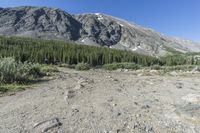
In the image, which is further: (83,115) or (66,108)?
(66,108)

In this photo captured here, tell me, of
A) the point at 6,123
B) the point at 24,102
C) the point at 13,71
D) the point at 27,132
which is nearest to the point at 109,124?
the point at 27,132

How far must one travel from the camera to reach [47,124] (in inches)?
284

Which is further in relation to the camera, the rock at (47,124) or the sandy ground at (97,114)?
the sandy ground at (97,114)

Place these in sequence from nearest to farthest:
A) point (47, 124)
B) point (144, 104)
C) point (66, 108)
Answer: point (47, 124)
point (66, 108)
point (144, 104)

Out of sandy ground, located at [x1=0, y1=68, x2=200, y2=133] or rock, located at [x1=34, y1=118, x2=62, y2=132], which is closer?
rock, located at [x1=34, y1=118, x2=62, y2=132]

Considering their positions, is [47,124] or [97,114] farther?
[97,114]

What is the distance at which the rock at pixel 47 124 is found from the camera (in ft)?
22.7

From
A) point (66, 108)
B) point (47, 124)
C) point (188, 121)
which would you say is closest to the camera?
point (47, 124)

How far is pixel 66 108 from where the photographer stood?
357 inches

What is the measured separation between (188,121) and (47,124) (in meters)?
4.26

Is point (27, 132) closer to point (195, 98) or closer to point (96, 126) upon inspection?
point (96, 126)

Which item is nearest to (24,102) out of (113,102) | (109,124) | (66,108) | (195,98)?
(66,108)

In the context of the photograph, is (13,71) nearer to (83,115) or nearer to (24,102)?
(24,102)

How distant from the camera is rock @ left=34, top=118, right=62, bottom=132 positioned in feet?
22.7
